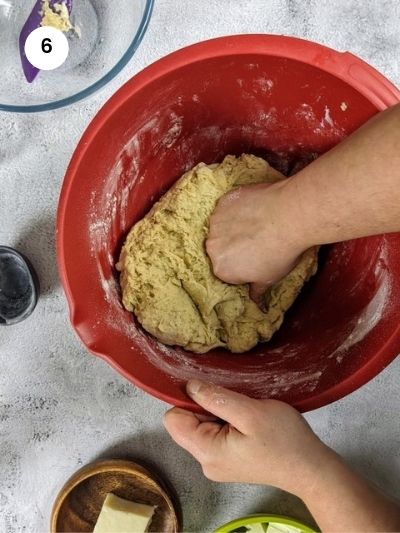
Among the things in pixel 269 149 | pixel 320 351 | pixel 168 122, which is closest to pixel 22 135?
pixel 168 122

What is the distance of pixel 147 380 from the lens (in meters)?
0.81

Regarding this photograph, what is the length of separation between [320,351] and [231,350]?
0.46 feet

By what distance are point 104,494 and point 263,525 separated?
11.5 inches

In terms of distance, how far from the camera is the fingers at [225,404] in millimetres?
820

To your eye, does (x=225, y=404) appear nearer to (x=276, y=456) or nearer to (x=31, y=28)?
(x=276, y=456)

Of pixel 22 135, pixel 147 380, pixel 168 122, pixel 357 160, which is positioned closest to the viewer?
pixel 357 160

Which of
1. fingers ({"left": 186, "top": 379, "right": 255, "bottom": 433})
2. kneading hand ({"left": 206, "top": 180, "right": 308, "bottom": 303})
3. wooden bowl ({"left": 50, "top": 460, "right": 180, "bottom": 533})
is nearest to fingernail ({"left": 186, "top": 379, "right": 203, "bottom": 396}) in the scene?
fingers ({"left": 186, "top": 379, "right": 255, "bottom": 433})

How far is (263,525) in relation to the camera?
1.10 m

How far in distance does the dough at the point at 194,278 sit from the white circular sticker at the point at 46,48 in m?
0.30

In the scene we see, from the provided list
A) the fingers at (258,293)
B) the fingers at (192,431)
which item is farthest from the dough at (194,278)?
the fingers at (192,431)

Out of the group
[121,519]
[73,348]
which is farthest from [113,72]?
[121,519]

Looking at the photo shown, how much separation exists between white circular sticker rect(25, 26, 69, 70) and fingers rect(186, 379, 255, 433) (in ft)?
1.94

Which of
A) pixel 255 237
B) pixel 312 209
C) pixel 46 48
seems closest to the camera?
pixel 312 209

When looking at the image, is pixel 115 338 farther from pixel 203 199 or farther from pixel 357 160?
pixel 357 160
